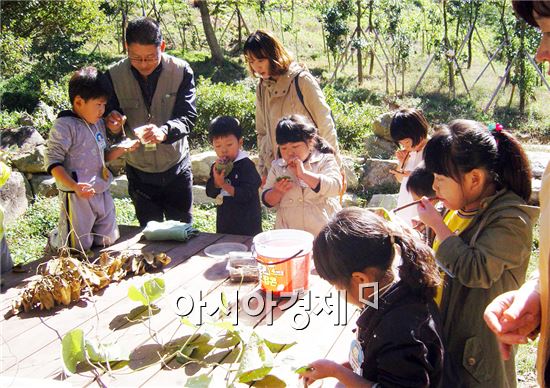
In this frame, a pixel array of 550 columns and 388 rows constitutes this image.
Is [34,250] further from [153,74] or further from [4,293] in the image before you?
[4,293]

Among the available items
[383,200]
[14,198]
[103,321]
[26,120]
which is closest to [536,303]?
[103,321]

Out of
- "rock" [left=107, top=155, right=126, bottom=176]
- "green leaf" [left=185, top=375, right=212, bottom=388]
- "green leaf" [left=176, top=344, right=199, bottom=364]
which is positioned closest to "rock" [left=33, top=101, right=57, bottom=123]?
"rock" [left=107, top=155, right=126, bottom=176]

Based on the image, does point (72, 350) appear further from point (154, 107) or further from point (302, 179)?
point (154, 107)

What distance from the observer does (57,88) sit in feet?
28.0

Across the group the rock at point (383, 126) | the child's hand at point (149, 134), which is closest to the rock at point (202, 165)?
the rock at point (383, 126)

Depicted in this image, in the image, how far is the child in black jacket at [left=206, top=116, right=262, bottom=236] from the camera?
3.33 metres

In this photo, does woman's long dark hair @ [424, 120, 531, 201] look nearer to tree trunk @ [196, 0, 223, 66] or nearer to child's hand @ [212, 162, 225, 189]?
child's hand @ [212, 162, 225, 189]

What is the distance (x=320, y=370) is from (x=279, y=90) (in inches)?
84.0

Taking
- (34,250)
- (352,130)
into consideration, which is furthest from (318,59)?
(34,250)

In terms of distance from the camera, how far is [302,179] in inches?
112

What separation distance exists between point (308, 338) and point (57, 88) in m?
7.70

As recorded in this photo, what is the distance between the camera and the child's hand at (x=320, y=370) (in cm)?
154

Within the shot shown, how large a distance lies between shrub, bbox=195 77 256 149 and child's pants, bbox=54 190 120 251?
4528 millimetres

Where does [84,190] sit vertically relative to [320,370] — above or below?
above
